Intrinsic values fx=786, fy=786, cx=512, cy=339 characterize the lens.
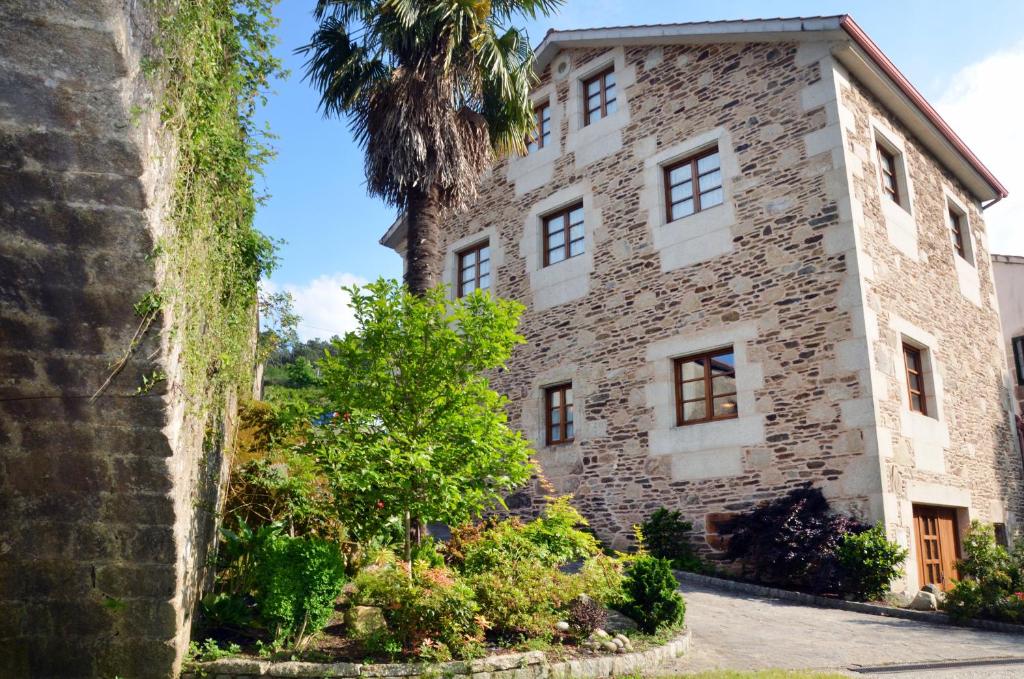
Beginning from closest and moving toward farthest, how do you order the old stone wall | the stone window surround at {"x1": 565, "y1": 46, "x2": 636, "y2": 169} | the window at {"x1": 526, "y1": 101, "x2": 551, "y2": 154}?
the old stone wall, the stone window surround at {"x1": 565, "y1": 46, "x2": 636, "y2": 169}, the window at {"x1": 526, "y1": 101, "x2": 551, "y2": 154}

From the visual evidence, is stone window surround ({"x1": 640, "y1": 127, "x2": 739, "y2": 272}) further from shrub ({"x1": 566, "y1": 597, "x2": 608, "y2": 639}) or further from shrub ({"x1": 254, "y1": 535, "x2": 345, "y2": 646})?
shrub ({"x1": 254, "y1": 535, "x2": 345, "y2": 646})

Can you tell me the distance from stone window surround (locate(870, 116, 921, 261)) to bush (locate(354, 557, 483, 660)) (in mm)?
8274

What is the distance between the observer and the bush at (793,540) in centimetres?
877

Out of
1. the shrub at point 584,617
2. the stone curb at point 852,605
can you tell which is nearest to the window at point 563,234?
the stone curb at point 852,605

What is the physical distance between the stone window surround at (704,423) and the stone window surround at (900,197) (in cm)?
258

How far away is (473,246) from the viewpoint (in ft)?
48.2

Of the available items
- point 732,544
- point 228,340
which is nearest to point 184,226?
point 228,340

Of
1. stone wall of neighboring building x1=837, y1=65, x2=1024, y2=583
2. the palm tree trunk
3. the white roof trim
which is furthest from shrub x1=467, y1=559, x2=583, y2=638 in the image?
the white roof trim

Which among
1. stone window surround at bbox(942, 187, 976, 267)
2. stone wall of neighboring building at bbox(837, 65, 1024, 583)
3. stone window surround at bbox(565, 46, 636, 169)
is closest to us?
stone wall of neighboring building at bbox(837, 65, 1024, 583)

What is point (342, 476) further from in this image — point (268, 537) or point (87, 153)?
point (87, 153)

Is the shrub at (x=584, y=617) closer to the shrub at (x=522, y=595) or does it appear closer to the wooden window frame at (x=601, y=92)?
the shrub at (x=522, y=595)

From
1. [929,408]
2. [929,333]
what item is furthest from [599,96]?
[929,408]

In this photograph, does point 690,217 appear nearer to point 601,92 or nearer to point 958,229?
point 601,92

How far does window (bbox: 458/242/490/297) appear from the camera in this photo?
14312 mm
